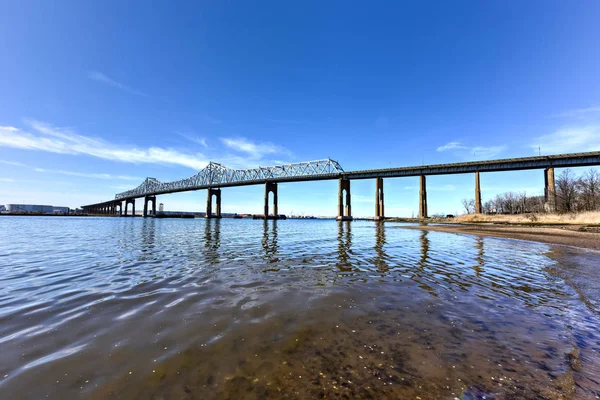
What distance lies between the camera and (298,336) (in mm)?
4473

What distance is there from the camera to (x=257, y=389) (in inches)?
117

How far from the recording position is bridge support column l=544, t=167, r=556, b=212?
6274cm

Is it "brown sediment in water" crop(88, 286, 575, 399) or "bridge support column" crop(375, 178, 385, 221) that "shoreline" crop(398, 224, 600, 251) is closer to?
"brown sediment in water" crop(88, 286, 575, 399)

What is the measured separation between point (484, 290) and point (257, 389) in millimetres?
7403

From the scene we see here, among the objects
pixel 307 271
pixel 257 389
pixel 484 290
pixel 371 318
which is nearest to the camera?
pixel 257 389

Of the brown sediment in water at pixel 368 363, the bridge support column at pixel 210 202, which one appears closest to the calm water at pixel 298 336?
the brown sediment in water at pixel 368 363

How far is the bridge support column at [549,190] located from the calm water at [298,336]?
7616cm

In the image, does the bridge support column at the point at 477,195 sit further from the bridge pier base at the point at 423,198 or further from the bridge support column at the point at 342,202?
the bridge support column at the point at 342,202

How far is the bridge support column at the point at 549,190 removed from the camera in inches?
2470

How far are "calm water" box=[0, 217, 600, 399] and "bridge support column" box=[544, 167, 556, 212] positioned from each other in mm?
76159

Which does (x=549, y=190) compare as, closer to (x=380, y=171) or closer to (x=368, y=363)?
(x=380, y=171)

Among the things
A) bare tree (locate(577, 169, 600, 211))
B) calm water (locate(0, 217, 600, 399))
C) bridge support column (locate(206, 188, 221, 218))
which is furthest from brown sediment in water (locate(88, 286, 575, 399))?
bridge support column (locate(206, 188, 221, 218))

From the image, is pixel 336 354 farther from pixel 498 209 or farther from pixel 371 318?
pixel 498 209

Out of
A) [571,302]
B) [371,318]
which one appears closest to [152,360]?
[371,318]
